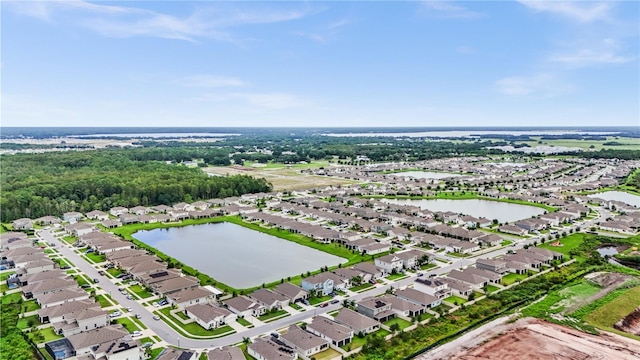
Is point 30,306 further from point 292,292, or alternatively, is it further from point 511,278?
point 511,278

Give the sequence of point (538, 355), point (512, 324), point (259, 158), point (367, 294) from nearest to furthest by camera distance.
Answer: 1. point (538, 355)
2. point (512, 324)
3. point (367, 294)
4. point (259, 158)

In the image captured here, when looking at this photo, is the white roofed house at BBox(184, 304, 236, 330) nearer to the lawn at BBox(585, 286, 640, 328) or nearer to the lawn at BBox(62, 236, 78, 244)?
the lawn at BBox(585, 286, 640, 328)

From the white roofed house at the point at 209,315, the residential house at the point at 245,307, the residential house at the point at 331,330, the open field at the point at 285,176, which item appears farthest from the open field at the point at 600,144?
the white roofed house at the point at 209,315

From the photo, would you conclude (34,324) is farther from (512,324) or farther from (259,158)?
(259,158)

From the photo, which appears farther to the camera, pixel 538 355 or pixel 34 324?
pixel 34 324

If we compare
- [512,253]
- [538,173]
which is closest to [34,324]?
[512,253]

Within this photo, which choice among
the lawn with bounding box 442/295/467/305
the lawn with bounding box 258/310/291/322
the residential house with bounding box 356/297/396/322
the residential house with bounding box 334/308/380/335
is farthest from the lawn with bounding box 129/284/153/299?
the lawn with bounding box 442/295/467/305

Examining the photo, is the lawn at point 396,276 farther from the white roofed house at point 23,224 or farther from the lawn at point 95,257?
the white roofed house at point 23,224
